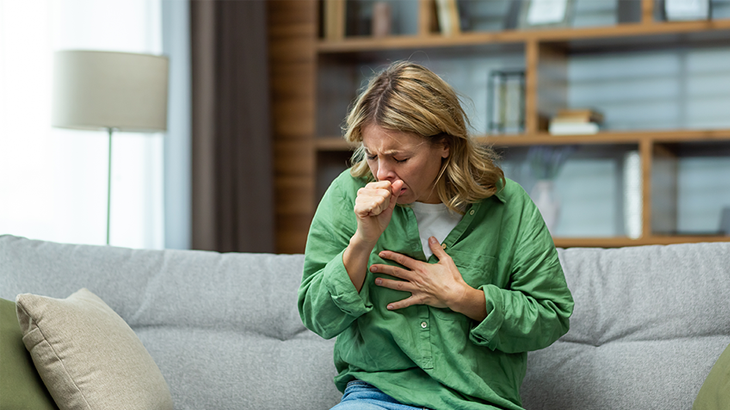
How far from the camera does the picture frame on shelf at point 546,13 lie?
3.01 metres

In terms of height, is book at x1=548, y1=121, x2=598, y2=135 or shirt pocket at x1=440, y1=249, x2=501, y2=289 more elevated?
book at x1=548, y1=121, x2=598, y2=135

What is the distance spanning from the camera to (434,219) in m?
1.39

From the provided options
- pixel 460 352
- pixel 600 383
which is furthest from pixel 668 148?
pixel 460 352

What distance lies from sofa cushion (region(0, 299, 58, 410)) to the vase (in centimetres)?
233

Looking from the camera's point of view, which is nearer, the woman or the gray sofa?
the woman

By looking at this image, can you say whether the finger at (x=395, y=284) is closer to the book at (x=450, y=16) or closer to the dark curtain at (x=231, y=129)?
the dark curtain at (x=231, y=129)

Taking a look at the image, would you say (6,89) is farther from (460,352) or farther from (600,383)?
(600,383)

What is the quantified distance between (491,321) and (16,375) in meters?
0.82

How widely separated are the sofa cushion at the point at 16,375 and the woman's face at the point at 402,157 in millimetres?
698

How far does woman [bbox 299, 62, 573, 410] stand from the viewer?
1258mm

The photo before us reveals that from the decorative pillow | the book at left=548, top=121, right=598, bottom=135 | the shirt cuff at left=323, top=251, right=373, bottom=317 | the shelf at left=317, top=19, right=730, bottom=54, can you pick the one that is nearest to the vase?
the book at left=548, top=121, right=598, bottom=135

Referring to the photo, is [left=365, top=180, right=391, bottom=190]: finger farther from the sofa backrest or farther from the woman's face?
the sofa backrest

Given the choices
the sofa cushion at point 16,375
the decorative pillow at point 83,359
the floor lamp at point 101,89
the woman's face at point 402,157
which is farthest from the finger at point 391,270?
the floor lamp at point 101,89

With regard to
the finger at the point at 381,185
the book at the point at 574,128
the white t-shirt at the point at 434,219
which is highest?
the book at the point at 574,128
